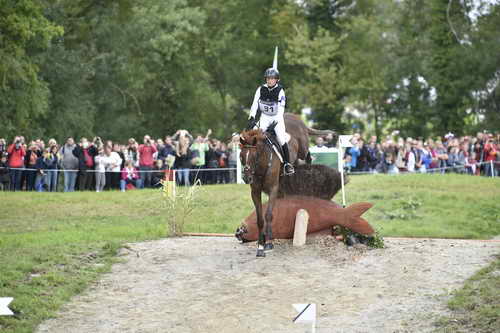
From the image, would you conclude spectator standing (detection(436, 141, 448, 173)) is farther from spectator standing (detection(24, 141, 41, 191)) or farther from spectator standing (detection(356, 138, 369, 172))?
spectator standing (detection(24, 141, 41, 191))

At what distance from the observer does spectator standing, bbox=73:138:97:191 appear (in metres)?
27.0

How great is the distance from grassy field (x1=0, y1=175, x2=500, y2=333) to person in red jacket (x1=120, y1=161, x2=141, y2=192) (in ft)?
5.37

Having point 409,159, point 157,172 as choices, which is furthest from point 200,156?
point 409,159

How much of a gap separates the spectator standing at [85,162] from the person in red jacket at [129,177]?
1.04 m

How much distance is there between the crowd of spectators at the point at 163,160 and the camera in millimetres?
26844

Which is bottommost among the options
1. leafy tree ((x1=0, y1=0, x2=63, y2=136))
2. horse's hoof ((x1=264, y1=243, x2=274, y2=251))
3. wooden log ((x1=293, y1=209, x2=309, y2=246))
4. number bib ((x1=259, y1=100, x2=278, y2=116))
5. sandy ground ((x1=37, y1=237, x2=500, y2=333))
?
sandy ground ((x1=37, y1=237, x2=500, y2=333))

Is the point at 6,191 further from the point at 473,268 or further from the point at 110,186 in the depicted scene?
the point at 473,268

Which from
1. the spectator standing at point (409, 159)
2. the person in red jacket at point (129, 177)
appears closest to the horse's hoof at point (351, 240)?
the person in red jacket at point (129, 177)

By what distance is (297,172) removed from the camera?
16.6 metres

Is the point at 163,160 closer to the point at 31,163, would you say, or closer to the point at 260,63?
the point at 31,163

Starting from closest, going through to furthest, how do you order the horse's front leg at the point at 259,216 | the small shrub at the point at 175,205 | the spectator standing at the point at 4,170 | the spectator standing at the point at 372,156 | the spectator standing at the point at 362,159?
the horse's front leg at the point at 259,216, the small shrub at the point at 175,205, the spectator standing at the point at 4,170, the spectator standing at the point at 362,159, the spectator standing at the point at 372,156

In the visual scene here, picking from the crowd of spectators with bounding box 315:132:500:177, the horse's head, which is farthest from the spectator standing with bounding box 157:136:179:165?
the horse's head

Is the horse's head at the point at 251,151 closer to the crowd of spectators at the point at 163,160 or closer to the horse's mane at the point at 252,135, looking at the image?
the horse's mane at the point at 252,135

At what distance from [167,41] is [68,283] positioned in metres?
37.3
